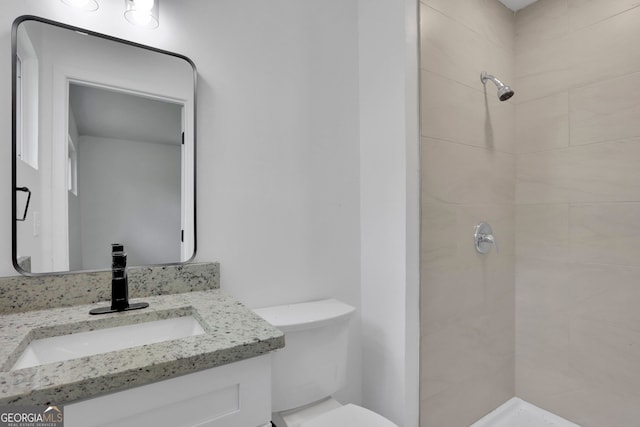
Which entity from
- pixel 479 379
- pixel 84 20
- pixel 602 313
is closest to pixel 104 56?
pixel 84 20

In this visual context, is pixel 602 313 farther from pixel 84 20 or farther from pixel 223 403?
pixel 84 20

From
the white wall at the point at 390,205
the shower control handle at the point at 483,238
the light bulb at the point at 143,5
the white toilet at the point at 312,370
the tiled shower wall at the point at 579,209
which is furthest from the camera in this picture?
the shower control handle at the point at 483,238

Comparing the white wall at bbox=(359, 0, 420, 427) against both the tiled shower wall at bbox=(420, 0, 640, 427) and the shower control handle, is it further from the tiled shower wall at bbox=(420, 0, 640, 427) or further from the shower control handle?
the shower control handle

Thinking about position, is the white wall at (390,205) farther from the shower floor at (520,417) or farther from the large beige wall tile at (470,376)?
the shower floor at (520,417)

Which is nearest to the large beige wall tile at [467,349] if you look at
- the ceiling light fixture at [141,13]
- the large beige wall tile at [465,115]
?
the large beige wall tile at [465,115]

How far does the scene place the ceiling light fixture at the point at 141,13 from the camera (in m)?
1.07

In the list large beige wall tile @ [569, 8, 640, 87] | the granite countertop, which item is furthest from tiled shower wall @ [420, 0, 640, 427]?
the granite countertop

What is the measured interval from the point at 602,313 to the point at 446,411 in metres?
0.91

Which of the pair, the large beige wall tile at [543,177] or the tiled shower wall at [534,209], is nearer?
the tiled shower wall at [534,209]

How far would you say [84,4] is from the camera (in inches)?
40.1

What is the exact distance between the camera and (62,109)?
101 centimetres

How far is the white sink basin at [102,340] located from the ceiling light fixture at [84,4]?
1.01 m

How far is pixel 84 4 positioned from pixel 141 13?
16cm

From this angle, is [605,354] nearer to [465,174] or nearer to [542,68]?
[465,174]
